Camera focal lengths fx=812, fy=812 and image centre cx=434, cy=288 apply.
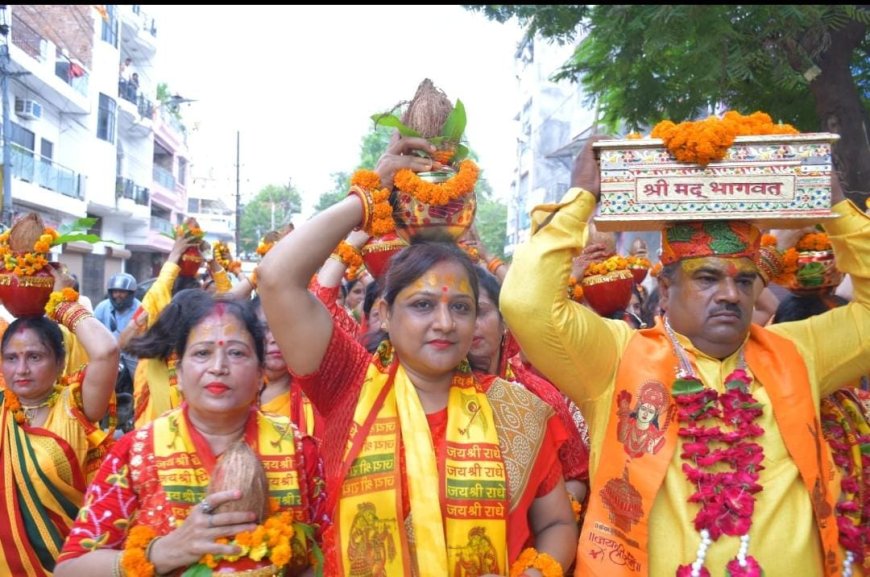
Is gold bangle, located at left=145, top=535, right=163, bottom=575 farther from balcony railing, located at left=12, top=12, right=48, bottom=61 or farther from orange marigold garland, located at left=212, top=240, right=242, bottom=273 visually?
balcony railing, located at left=12, top=12, right=48, bottom=61

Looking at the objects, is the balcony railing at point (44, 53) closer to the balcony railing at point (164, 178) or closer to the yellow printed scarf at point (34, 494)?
the balcony railing at point (164, 178)

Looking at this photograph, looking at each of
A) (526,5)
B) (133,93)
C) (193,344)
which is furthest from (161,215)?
(193,344)

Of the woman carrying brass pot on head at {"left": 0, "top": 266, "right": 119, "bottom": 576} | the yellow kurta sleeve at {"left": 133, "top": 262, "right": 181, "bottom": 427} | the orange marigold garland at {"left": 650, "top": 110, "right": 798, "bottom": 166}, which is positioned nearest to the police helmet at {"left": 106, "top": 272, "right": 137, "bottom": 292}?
the yellow kurta sleeve at {"left": 133, "top": 262, "right": 181, "bottom": 427}

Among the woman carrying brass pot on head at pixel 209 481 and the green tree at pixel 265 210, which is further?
the green tree at pixel 265 210

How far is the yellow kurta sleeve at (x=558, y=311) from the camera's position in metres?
2.58

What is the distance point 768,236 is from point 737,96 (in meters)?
4.04

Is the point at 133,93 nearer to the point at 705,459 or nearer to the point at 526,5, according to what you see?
the point at 526,5

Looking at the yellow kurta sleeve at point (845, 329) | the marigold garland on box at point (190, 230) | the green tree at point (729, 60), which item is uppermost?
the green tree at point (729, 60)

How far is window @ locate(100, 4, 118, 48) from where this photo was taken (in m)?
30.8

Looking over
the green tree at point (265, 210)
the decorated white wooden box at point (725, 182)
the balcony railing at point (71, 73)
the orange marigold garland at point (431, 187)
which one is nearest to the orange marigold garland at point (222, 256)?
the orange marigold garland at point (431, 187)

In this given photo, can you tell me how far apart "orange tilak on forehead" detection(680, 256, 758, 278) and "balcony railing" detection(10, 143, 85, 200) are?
2348 centimetres

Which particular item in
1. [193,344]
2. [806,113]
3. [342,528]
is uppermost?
[806,113]

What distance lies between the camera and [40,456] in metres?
3.77

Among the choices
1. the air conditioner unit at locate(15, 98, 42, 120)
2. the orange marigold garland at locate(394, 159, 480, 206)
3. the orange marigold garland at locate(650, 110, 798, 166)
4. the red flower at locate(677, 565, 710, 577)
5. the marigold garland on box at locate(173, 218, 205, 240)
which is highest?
the air conditioner unit at locate(15, 98, 42, 120)
